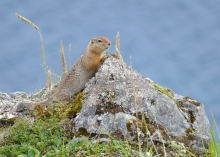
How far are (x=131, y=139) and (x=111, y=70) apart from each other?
2086mm

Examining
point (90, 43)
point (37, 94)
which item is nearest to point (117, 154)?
point (90, 43)

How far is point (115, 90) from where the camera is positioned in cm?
571

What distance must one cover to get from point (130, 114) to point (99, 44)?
3.13 meters

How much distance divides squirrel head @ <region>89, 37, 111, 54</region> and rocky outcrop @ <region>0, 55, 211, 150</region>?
142 centimetres

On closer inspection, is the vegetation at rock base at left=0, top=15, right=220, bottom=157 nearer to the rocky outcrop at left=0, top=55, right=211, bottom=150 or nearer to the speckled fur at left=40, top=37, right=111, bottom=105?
the rocky outcrop at left=0, top=55, right=211, bottom=150

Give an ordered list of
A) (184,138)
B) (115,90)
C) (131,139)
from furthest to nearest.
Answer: (115,90) → (184,138) → (131,139)

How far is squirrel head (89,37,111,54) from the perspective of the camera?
7573mm

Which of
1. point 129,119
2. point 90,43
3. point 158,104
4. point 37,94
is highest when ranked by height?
point 90,43

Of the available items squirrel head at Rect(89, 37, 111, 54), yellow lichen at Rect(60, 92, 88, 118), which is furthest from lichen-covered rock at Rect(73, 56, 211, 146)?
squirrel head at Rect(89, 37, 111, 54)

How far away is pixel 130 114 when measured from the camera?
210 inches

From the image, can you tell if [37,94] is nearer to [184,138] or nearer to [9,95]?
[9,95]

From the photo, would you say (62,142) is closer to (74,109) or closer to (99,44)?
(74,109)

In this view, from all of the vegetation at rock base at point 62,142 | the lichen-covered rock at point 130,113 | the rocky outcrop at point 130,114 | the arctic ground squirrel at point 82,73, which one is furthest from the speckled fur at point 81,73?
the lichen-covered rock at point 130,113

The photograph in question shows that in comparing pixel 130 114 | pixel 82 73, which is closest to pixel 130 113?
pixel 130 114
